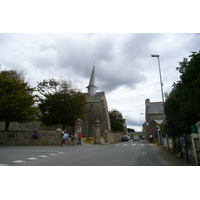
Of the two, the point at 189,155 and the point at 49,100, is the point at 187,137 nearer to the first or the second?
the point at 189,155

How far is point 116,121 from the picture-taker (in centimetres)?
6038

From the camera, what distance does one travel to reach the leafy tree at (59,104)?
28.3 m

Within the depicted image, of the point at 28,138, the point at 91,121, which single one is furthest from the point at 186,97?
the point at 91,121

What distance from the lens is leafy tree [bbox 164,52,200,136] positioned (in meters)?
5.03

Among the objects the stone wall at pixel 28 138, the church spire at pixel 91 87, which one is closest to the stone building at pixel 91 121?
the church spire at pixel 91 87

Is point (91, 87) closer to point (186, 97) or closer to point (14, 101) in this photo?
point (14, 101)

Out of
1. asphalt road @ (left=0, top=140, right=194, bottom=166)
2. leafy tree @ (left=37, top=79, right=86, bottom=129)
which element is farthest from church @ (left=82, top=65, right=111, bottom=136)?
asphalt road @ (left=0, top=140, right=194, bottom=166)

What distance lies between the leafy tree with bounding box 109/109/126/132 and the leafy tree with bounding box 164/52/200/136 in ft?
165

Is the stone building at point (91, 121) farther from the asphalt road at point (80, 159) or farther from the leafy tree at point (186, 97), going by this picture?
the leafy tree at point (186, 97)

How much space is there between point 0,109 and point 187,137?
19.9m

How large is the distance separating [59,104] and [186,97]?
24.8 metres

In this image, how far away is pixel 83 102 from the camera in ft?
98.8

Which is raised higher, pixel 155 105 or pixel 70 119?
pixel 155 105

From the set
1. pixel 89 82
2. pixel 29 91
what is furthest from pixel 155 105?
pixel 29 91
